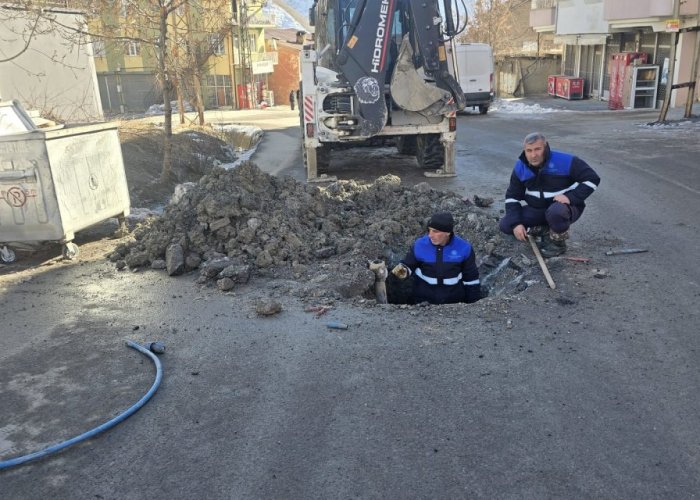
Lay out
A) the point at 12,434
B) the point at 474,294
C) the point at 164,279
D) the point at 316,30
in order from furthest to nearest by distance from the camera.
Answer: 1. the point at 316,30
2. the point at 164,279
3. the point at 474,294
4. the point at 12,434

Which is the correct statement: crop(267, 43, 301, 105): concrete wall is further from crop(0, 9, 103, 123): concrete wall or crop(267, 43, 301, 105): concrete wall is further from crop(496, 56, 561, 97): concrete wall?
crop(0, 9, 103, 123): concrete wall

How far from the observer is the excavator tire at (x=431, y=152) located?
39.0ft

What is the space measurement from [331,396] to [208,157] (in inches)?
473

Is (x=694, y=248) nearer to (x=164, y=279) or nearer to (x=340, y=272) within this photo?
(x=340, y=272)

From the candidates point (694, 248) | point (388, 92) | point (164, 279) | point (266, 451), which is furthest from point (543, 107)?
point (266, 451)

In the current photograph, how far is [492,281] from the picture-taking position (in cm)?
622

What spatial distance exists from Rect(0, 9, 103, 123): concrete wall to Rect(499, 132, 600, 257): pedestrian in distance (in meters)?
16.3

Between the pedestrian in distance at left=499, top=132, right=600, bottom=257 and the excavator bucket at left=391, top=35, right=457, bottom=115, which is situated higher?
the excavator bucket at left=391, top=35, right=457, bottom=115

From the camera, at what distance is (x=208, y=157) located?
1503 centimetres

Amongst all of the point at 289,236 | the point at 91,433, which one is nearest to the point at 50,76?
the point at 289,236

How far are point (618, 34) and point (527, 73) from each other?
308 inches

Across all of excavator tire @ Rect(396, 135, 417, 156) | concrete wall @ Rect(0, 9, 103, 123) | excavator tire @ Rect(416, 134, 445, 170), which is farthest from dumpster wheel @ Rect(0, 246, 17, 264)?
concrete wall @ Rect(0, 9, 103, 123)

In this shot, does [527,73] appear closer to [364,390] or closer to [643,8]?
[643,8]

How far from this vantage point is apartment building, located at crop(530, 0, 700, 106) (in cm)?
2294
